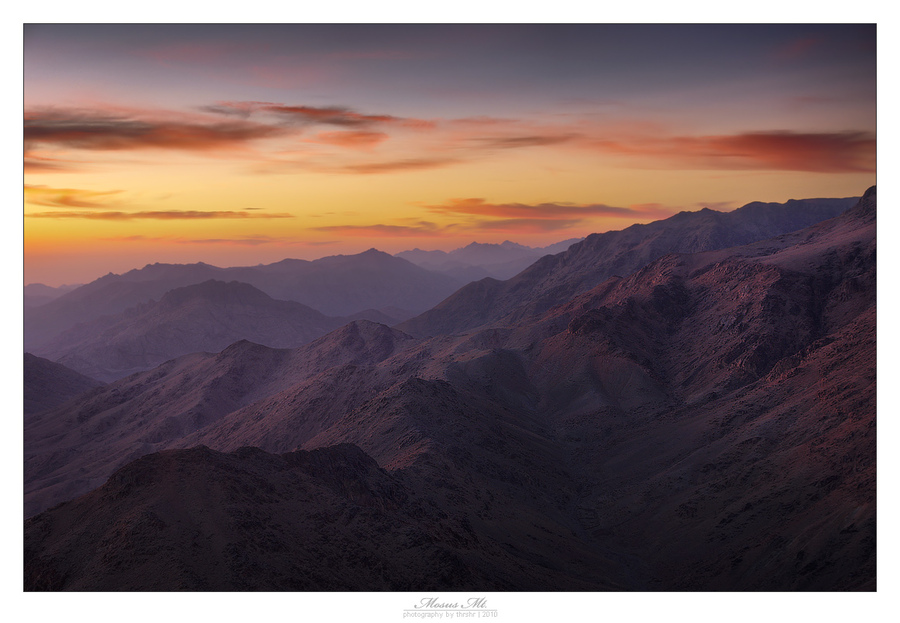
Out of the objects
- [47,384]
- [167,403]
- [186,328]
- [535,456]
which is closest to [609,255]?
[186,328]

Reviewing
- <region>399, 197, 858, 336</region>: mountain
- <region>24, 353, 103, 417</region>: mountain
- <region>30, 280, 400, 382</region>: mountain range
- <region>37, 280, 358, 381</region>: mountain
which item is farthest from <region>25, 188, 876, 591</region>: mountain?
<region>30, 280, 400, 382</region>: mountain range

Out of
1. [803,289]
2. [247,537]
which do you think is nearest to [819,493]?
[247,537]

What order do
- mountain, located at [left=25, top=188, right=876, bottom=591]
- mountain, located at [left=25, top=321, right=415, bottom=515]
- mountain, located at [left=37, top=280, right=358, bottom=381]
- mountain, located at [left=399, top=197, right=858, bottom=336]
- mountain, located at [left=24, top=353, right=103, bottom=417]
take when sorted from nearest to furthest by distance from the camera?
mountain, located at [left=25, top=188, right=876, bottom=591]
mountain, located at [left=25, top=321, right=415, bottom=515]
mountain, located at [left=24, top=353, right=103, bottom=417]
mountain, located at [left=399, top=197, right=858, bottom=336]
mountain, located at [left=37, top=280, right=358, bottom=381]

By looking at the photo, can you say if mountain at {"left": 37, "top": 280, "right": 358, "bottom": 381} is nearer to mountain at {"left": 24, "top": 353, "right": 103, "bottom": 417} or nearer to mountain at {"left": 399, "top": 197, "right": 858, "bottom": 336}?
mountain at {"left": 24, "top": 353, "right": 103, "bottom": 417}
